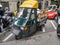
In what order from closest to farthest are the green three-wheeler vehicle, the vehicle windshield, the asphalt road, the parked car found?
the asphalt road
the green three-wheeler vehicle
the vehicle windshield
the parked car

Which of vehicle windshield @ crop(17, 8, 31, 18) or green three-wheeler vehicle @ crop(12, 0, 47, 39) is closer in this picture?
green three-wheeler vehicle @ crop(12, 0, 47, 39)

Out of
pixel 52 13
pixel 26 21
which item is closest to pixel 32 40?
pixel 26 21

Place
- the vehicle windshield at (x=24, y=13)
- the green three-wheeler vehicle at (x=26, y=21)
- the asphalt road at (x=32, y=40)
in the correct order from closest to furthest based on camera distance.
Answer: the asphalt road at (x=32, y=40)
the green three-wheeler vehicle at (x=26, y=21)
the vehicle windshield at (x=24, y=13)

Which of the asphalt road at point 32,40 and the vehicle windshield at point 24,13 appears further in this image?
the vehicle windshield at point 24,13

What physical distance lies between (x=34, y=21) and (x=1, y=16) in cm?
321

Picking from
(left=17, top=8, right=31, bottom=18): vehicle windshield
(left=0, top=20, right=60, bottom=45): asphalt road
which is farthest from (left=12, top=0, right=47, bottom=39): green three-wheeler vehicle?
(left=0, top=20, right=60, bottom=45): asphalt road

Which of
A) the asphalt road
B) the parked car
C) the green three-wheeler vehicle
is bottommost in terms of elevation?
the parked car

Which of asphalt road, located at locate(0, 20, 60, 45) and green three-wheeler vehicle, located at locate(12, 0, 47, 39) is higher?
green three-wheeler vehicle, located at locate(12, 0, 47, 39)

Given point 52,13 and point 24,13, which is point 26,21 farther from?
point 52,13

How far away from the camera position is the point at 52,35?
15.5m

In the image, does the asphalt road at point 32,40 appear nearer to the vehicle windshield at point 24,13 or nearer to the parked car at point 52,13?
the vehicle windshield at point 24,13

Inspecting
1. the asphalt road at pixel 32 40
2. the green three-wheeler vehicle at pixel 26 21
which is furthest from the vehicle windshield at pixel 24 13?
the asphalt road at pixel 32 40

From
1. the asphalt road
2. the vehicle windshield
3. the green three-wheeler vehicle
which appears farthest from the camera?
the vehicle windshield

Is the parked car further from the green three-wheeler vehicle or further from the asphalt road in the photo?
the asphalt road
